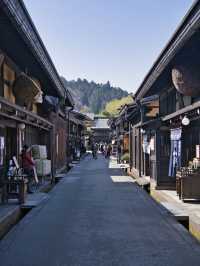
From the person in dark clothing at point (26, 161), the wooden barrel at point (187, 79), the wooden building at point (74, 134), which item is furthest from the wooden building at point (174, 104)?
the wooden building at point (74, 134)

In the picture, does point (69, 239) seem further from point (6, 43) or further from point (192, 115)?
point (192, 115)

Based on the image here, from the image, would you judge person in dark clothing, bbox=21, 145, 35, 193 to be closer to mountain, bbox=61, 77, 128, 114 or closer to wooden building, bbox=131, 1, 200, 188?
wooden building, bbox=131, 1, 200, 188

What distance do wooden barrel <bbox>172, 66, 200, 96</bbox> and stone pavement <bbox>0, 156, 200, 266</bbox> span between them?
11.0 feet

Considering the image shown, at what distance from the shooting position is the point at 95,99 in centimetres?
17462

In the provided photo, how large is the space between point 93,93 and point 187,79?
17357 centimetres

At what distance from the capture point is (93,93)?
185 metres

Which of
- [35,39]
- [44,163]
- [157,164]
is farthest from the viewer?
[44,163]

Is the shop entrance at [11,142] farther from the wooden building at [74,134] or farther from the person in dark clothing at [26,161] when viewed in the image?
the wooden building at [74,134]

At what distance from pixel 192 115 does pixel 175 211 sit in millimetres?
3010

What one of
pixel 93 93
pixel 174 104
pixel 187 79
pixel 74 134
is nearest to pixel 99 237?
pixel 187 79

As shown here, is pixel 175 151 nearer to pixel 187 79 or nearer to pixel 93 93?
pixel 187 79

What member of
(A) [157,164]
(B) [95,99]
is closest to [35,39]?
(A) [157,164]

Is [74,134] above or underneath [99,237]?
above

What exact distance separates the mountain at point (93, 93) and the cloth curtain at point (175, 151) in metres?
147
